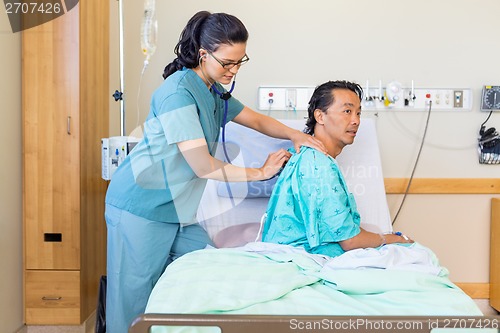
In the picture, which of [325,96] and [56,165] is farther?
[56,165]

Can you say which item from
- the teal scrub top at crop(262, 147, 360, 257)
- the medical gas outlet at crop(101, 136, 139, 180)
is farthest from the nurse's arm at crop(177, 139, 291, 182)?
the medical gas outlet at crop(101, 136, 139, 180)

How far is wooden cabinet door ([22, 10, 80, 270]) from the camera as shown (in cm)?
230

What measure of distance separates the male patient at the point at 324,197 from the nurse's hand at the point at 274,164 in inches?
1.5

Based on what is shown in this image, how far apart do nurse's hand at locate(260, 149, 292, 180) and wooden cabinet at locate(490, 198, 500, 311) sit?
1427 mm

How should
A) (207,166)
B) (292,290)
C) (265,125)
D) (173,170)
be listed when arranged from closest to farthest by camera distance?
(292,290) < (207,166) < (173,170) < (265,125)

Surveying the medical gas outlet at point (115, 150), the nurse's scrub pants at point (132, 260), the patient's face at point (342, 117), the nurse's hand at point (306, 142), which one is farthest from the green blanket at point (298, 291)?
the medical gas outlet at point (115, 150)

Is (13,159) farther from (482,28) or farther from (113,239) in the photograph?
(482,28)

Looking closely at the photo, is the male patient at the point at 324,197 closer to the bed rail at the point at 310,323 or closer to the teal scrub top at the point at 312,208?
the teal scrub top at the point at 312,208

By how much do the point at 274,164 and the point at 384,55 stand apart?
1.23 meters

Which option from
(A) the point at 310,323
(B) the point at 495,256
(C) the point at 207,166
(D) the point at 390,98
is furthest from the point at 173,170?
(B) the point at 495,256

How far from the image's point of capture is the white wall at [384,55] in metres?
2.81

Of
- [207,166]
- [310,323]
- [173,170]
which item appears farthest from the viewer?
[173,170]

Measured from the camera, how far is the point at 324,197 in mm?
1803

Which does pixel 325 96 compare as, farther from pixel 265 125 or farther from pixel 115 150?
pixel 115 150
